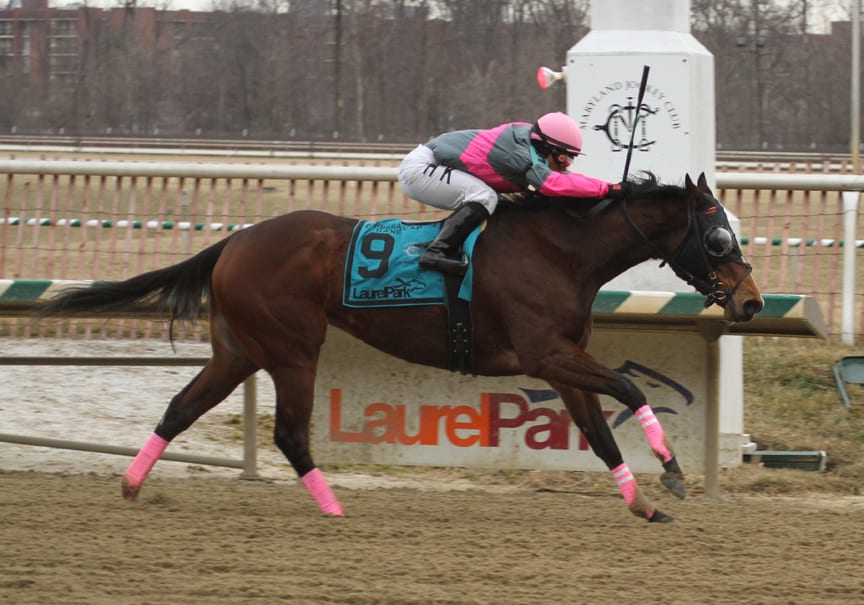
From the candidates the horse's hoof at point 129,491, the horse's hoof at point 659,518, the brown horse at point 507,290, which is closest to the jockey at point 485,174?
the brown horse at point 507,290

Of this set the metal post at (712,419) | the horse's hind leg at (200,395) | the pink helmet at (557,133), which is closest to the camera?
the pink helmet at (557,133)

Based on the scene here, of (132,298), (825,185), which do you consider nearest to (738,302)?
(132,298)

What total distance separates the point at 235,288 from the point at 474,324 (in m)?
1.13

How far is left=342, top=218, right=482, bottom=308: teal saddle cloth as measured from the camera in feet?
19.9

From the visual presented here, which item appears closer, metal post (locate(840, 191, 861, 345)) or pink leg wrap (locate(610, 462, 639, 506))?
pink leg wrap (locate(610, 462, 639, 506))

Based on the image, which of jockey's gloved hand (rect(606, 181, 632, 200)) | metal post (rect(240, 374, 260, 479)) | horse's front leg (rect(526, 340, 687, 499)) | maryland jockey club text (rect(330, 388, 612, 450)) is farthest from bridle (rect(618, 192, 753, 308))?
metal post (rect(240, 374, 260, 479))

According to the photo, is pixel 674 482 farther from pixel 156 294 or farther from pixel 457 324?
pixel 156 294

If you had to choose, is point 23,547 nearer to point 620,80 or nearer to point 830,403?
point 620,80

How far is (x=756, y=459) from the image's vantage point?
7.83 m

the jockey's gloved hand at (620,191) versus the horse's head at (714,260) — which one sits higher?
the jockey's gloved hand at (620,191)

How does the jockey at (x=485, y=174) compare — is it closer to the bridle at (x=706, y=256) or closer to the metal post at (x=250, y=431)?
the bridle at (x=706, y=256)

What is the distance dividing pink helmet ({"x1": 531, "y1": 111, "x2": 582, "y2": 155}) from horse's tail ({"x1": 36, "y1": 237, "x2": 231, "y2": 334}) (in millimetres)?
1620

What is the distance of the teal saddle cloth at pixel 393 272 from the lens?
19.9ft

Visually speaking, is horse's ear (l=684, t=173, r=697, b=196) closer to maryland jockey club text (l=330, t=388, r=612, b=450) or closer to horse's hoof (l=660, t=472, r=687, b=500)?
horse's hoof (l=660, t=472, r=687, b=500)
